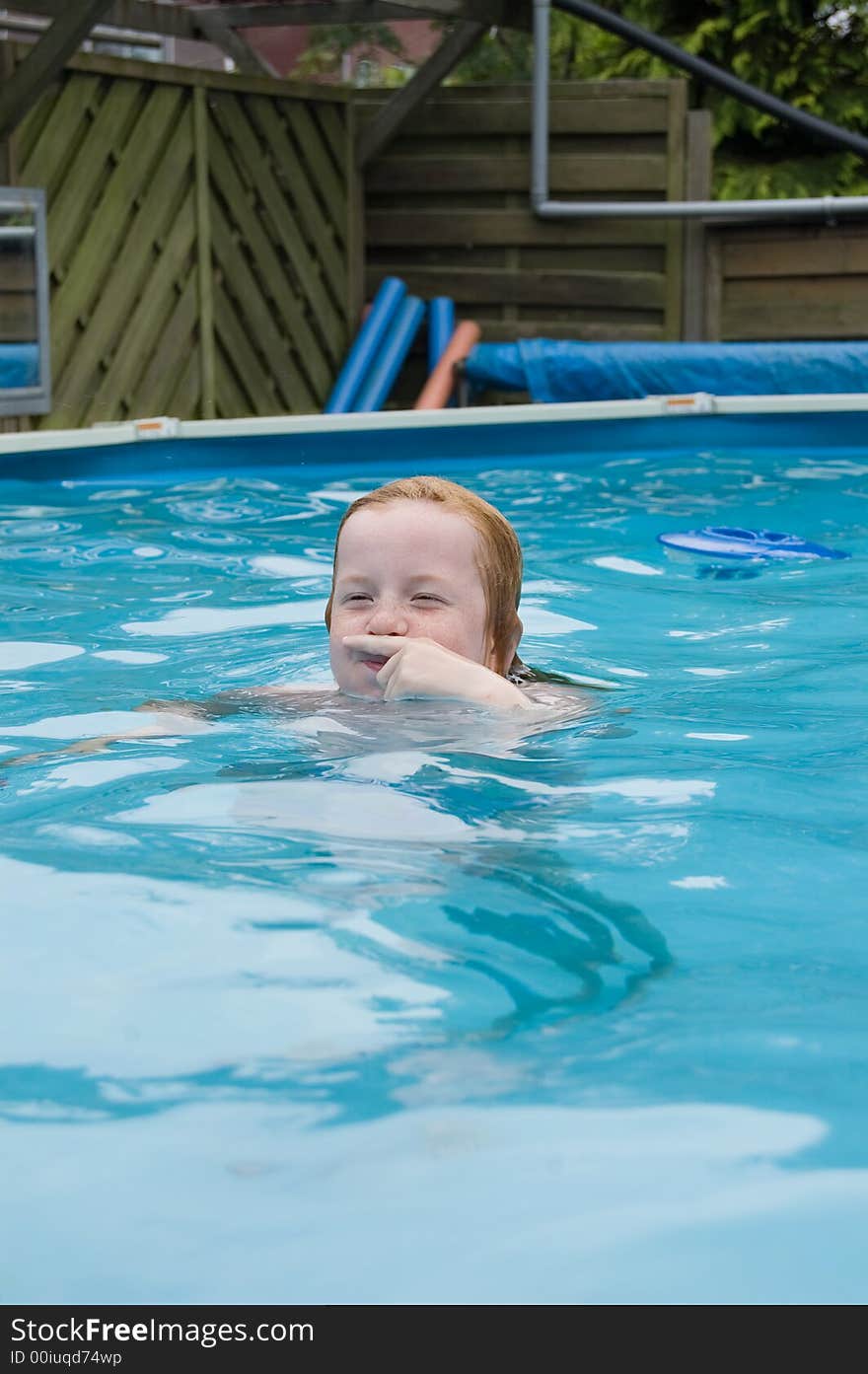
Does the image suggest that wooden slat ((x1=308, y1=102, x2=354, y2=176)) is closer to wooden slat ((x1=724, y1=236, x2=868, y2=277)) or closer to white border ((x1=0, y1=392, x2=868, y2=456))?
wooden slat ((x1=724, y1=236, x2=868, y2=277))

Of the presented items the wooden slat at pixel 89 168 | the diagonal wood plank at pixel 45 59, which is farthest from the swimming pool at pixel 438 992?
the wooden slat at pixel 89 168

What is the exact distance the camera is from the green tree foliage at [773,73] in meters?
13.0

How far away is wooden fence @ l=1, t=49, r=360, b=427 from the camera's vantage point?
9.66 metres

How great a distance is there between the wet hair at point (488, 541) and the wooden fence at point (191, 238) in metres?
6.59

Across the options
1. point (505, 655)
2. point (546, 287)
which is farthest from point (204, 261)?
point (505, 655)

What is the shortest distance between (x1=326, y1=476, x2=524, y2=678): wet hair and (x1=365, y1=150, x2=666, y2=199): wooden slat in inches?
326

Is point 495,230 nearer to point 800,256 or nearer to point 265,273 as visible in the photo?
point 265,273

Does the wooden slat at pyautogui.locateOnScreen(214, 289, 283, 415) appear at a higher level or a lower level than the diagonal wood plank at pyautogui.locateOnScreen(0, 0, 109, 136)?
lower

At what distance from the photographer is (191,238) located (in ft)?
34.8

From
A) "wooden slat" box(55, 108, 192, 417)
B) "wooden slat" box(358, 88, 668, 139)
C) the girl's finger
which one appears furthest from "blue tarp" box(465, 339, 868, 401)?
the girl's finger

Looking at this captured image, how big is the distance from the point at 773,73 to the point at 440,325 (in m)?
3.66

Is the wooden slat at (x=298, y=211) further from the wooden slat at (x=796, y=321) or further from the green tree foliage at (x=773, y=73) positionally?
the green tree foliage at (x=773, y=73)
